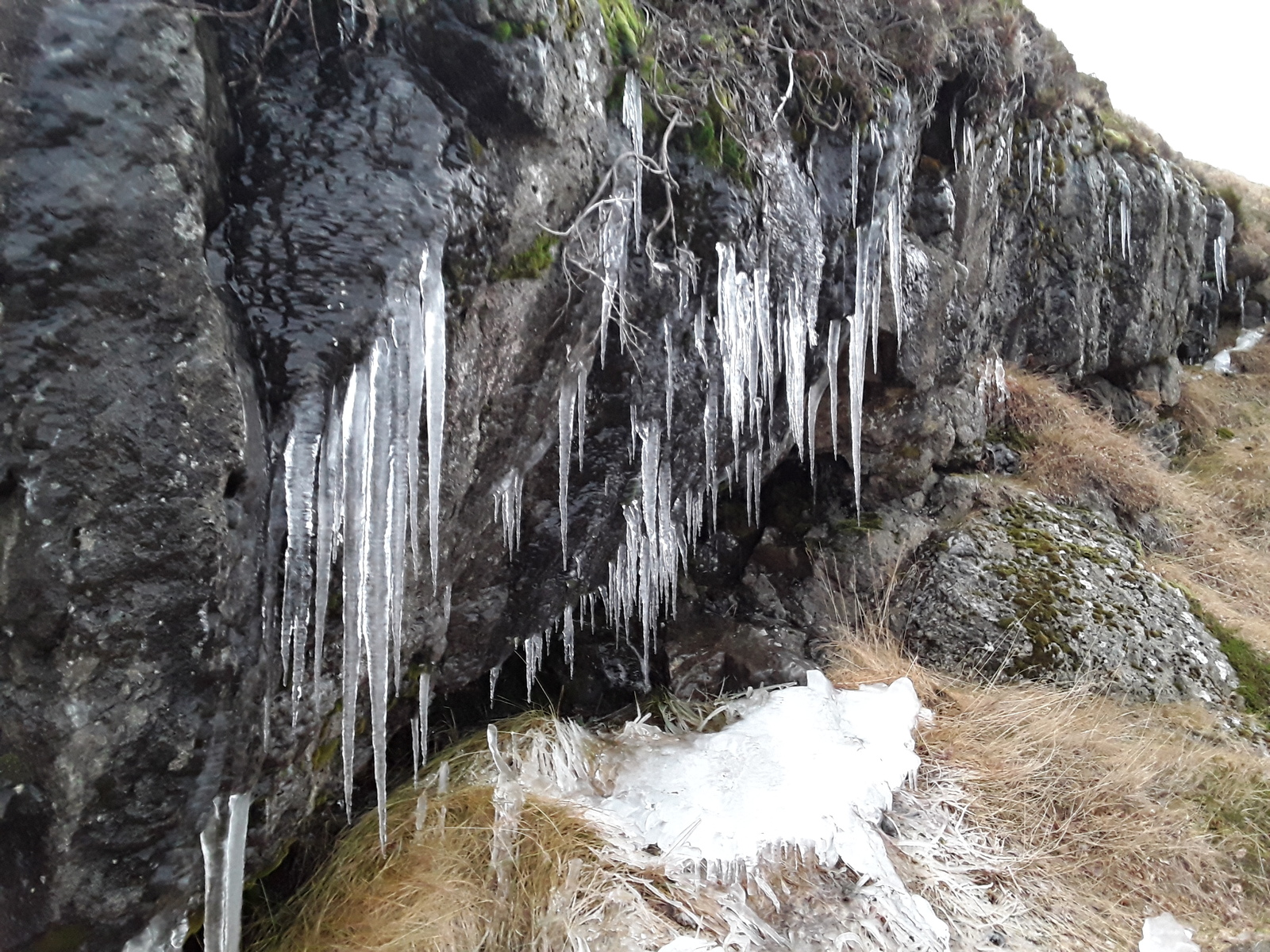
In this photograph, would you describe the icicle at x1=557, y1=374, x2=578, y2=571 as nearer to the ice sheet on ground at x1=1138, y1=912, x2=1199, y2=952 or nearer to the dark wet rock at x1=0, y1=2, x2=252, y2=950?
the dark wet rock at x1=0, y1=2, x2=252, y2=950

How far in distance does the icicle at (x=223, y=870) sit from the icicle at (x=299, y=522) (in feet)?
1.22

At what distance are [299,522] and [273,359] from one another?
1.47 feet

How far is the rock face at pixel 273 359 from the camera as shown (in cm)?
161

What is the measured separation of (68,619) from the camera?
1.63 metres

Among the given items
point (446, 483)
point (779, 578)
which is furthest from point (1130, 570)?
point (446, 483)

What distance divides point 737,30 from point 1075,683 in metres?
3.90

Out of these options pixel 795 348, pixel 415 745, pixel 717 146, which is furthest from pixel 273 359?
pixel 795 348

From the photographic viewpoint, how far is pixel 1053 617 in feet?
14.2

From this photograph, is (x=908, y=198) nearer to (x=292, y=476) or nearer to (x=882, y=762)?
(x=882, y=762)

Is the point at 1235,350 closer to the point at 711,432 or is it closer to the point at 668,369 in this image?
the point at 711,432

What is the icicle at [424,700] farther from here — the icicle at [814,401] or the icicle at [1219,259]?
the icicle at [1219,259]

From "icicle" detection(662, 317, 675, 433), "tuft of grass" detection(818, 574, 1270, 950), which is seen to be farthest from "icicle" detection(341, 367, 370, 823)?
"tuft of grass" detection(818, 574, 1270, 950)

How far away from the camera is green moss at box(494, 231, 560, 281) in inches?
92.8

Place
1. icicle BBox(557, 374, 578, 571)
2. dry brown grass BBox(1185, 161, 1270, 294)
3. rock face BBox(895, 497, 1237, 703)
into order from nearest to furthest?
icicle BBox(557, 374, 578, 571), rock face BBox(895, 497, 1237, 703), dry brown grass BBox(1185, 161, 1270, 294)
